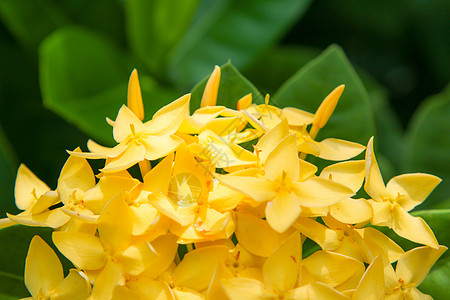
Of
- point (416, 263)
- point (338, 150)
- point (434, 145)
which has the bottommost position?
point (434, 145)

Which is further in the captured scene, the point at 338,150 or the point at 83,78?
the point at 83,78

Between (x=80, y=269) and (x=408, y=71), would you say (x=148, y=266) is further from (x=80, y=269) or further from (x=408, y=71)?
(x=408, y=71)

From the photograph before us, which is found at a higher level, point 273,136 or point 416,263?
point 273,136

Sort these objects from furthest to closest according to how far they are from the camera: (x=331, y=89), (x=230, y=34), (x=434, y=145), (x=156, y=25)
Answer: (x=230, y=34) < (x=434, y=145) < (x=156, y=25) < (x=331, y=89)

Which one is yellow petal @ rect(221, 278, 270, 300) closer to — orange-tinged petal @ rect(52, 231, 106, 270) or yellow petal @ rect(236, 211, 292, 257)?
yellow petal @ rect(236, 211, 292, 257)

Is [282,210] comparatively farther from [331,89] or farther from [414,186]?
[331,89]

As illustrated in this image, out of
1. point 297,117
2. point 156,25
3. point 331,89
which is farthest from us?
point 156,25

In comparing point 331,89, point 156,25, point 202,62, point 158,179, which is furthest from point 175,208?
point 202,62

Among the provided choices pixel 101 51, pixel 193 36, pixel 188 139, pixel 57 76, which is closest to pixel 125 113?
pixel 188 139
